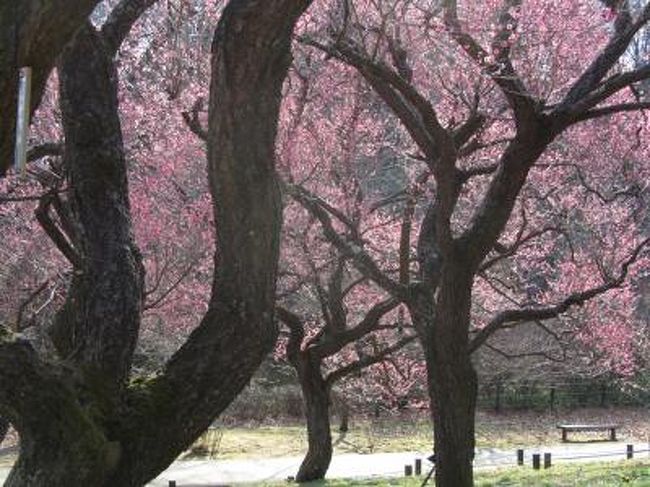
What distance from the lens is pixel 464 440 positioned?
29.5 feet

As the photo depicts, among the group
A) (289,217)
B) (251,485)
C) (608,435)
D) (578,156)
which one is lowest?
(251,485)

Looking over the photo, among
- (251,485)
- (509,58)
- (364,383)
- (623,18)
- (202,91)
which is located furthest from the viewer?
(364,383)

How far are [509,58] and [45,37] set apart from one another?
21.7 ft

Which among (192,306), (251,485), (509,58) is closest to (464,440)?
(509,58)

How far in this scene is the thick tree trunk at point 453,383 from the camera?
8.96 metres

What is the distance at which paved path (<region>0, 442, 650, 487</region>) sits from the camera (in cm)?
1733

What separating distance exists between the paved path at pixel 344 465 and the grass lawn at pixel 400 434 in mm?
1301

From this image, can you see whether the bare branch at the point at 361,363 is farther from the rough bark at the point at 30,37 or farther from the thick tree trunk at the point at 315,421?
the rough bark at the point at 30,37

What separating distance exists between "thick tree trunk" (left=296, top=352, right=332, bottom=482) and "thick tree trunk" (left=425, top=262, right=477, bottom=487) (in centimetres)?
642

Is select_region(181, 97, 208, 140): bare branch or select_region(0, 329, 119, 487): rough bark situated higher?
select_region(181, 97, 208, 140): bare branch

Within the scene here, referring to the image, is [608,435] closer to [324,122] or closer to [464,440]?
[324,122]

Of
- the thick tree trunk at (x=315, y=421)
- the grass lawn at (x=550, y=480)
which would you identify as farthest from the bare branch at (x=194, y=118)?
the thick tree trunk at (x=315, y=421)

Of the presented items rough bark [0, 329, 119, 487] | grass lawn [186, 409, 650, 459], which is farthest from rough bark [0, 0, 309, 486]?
grass lawn [186, 409, 650, 459]

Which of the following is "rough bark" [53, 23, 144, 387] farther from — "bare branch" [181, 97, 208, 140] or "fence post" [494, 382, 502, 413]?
"fence post" [494, 382, 502, 413]
